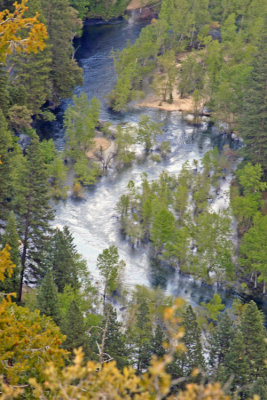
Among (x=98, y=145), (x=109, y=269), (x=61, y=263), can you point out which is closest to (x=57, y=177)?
(x=98, y=145)

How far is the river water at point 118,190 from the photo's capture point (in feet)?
170

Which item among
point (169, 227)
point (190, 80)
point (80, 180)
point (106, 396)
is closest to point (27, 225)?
point (169, 227)

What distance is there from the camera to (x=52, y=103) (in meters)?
78.8

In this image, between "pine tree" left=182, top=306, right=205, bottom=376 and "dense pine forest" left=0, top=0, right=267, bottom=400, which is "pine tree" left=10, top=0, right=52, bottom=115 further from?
"pine tree" left=182, top=306, right=205, bottom=376

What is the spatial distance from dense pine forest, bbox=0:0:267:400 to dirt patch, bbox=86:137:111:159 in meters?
0.30

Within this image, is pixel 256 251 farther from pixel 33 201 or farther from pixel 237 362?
pixel 33 201

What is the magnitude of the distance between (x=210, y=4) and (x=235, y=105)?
1609 inches

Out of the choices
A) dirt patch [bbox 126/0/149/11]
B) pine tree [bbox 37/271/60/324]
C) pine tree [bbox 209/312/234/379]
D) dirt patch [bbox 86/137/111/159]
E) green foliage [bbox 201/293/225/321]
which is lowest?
green foliage [bbox 201/293/225/321]

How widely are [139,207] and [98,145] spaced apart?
15119 millimetres

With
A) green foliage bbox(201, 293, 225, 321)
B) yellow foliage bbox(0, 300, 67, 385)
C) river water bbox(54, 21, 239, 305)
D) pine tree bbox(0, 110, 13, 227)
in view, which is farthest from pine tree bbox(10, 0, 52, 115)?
yellow foliage bbox(0, 300, 67, 385)

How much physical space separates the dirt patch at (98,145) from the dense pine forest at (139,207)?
0.99 ft

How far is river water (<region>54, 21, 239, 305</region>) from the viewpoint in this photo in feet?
170

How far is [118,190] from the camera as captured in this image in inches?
2522

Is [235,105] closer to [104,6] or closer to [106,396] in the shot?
[104,6]
